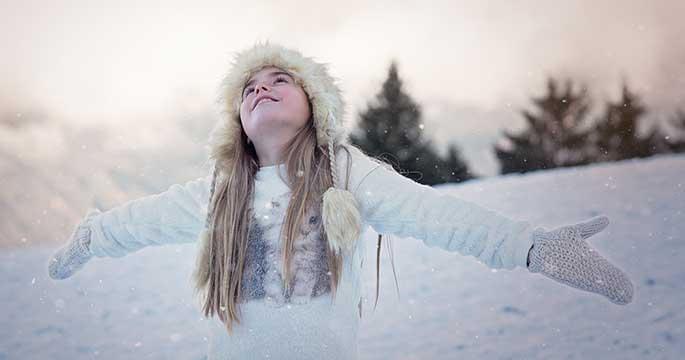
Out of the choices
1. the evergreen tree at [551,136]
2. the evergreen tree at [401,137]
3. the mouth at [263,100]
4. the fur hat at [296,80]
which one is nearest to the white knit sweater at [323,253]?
the fur hat at [296,80]

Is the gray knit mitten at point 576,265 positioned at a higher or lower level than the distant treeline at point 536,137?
lower

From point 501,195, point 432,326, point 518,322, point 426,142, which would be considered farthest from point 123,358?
point 426,142

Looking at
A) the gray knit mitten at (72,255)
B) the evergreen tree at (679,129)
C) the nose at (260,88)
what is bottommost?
the gray knit mitten at (72,255)

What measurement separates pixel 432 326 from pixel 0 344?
2490 mm

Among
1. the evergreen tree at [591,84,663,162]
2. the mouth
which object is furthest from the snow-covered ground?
the evergreen tree at [591,84,663,162]

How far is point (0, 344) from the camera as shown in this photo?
290 cm

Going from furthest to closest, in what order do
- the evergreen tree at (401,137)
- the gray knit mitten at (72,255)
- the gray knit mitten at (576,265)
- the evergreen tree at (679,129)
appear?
1. the evergreen tree at (401,137)
2. the evergreen tree at (679,129)
3. the gray knit mitten at (72,255)
4. the gray knit mitten at (576,265)

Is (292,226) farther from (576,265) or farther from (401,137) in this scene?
(401,137)

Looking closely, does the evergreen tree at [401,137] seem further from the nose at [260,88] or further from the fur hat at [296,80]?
the nose at [260,88]

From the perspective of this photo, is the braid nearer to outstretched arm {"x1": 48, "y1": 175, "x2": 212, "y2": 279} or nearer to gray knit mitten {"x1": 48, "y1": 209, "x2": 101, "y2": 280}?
outstretched arm {"x1": 48, "y1": 175, "x2": 212, "y2": 279}

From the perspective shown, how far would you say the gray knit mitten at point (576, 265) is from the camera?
1.29m

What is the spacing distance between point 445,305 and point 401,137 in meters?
6.70

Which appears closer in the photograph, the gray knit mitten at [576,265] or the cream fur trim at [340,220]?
the gray knit mitten at [576,265]

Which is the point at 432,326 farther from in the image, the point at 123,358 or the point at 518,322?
the point at 123,358
